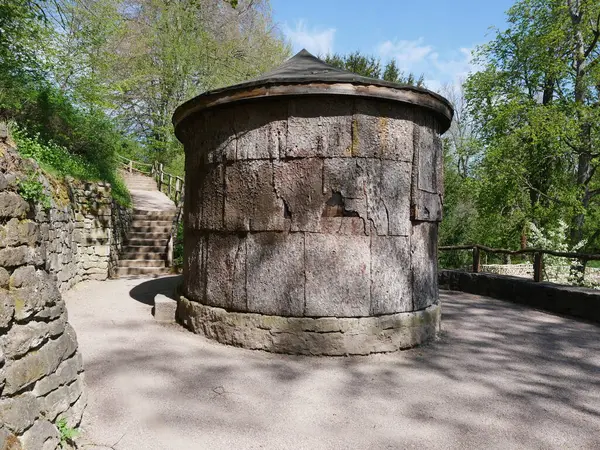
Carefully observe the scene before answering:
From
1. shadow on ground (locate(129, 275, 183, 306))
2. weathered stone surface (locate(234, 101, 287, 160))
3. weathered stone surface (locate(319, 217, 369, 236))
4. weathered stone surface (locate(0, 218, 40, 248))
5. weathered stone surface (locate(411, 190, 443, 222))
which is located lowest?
shadow on ground (locate(129, 275, 183, 306))

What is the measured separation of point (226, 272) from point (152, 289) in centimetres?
413

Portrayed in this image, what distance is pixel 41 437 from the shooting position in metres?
2.41

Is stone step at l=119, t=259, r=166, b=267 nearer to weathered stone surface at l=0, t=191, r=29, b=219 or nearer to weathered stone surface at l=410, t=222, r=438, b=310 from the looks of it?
weathered stone surface at l=410, t=222, r=438, b=310

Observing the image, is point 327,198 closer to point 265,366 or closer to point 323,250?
point 323,250

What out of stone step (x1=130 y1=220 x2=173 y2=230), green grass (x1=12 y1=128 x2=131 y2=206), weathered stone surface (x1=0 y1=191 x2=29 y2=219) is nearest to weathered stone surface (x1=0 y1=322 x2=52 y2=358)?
weathered stone surface (x1=0 y1=191 x2=29 y2=219)

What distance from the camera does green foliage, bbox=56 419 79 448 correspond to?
8.67 ft

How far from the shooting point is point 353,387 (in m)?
3.84

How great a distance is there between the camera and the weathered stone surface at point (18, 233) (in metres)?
2.53

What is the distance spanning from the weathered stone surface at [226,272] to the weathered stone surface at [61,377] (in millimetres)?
1993

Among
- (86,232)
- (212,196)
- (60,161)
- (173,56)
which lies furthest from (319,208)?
(173,56)

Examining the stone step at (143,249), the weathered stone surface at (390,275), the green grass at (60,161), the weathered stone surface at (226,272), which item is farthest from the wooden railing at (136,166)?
the weathered stone surface at (390,275)

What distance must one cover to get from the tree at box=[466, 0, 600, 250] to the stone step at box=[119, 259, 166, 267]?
12.5 meters

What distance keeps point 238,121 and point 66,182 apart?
5653 millimetres

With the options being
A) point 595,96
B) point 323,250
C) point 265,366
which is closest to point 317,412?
point 265,366
